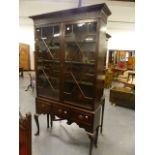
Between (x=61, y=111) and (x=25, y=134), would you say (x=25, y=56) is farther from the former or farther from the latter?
(x=25, y=134)

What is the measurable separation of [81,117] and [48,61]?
0.95 meters

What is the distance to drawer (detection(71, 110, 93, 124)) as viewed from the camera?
2012 mm

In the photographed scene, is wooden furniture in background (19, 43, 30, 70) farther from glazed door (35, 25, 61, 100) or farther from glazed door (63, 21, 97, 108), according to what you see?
glazed door (63, 21, 97, 108)

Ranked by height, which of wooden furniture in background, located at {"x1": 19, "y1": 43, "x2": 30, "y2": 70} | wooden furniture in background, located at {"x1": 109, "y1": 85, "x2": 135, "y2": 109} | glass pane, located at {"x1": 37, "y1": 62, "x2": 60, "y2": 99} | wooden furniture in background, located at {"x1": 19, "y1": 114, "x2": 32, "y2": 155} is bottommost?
wooden furniture in background, located at {"x1": 109, "y1": 85, "x2": 135, "y2": 109}

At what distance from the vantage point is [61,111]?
89.1 inches

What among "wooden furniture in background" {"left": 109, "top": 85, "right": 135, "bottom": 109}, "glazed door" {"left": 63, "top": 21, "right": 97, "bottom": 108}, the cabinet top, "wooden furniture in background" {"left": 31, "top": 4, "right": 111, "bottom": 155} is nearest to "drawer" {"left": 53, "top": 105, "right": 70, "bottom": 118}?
"wooden furniture in background" {"left": 31, "top": 4, "right": 111, "bottom": 155}

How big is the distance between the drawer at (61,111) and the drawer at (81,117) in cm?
9

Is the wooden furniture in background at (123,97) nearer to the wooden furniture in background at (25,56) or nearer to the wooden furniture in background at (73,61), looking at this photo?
the wooden furniture in background at (73,61)

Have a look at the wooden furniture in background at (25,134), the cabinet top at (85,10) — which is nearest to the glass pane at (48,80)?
the cabinet top at (85,10)

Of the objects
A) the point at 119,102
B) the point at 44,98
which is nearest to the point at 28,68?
the point at 119,102
